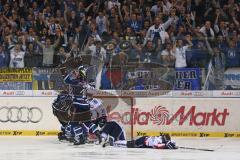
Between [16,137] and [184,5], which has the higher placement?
[184,5]

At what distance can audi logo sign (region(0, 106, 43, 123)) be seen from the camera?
1647cm

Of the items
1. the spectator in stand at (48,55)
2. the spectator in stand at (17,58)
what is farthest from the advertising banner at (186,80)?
the spectator in stand at (17,58)

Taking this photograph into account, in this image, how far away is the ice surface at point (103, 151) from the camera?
12305 millimetres

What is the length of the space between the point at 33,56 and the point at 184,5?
442 cm

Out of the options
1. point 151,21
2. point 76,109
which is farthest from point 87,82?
point 151,21

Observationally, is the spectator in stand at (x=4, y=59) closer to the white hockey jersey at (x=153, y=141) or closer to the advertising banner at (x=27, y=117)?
the advertising banner at (x=27, y=117)

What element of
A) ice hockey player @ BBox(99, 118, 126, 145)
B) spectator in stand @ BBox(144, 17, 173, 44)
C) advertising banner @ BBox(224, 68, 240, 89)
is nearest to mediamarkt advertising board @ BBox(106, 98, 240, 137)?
advertising banner @ BBox(224, 68, 240, 89)

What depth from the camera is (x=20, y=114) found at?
16531 mm

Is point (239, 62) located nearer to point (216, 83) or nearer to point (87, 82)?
point (216, 83)

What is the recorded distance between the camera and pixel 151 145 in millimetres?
13859

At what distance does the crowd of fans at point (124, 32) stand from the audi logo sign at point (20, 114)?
1.09 meters

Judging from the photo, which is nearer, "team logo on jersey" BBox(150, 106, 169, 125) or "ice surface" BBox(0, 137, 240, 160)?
"ice surface" BBox(0, 137, 240, 160)

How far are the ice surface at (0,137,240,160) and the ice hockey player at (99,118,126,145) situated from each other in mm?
318

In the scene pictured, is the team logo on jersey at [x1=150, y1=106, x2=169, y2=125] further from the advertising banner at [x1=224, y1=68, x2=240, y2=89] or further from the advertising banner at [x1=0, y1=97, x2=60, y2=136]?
the advertising banner at [x1=0, y1=97, x2=60, y2=136]
